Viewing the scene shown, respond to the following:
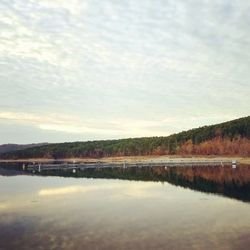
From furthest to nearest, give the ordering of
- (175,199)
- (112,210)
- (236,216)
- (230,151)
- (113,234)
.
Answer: (230,151)
(175,199)
(112,210)
(236,216)
(113,234)

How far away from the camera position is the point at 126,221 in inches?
1414

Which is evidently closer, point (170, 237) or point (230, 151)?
point (170, 237)

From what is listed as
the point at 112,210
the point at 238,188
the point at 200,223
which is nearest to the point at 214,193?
the point at 238,188

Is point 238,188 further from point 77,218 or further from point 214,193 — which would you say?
point 77,218

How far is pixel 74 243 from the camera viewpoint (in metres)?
27.7

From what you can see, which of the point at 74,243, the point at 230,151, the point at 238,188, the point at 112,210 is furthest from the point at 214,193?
the point at 230,151

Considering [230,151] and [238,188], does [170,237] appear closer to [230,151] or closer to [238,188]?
[238,188]

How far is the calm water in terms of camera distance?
Result: 27.7m

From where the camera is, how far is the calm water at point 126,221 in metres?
27.7

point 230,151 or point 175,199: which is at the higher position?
point 230,151

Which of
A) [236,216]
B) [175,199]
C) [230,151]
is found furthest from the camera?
[230,151]

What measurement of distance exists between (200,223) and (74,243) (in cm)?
1099

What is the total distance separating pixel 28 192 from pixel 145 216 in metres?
27.6

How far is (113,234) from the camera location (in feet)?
99.6
